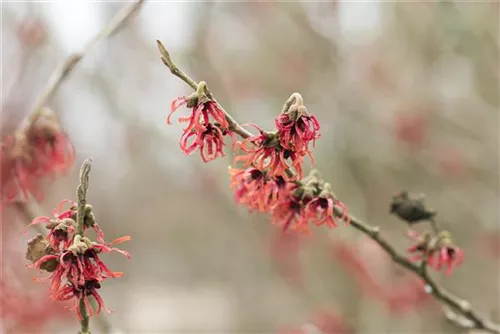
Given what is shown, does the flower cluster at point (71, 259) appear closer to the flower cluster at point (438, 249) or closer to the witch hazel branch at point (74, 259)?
the witch hazel branch at point (74, 259)

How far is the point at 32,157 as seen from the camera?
58.7 inches

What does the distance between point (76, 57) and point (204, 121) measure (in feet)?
1.50

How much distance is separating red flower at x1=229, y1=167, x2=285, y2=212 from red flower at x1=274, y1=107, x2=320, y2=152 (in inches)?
5.3

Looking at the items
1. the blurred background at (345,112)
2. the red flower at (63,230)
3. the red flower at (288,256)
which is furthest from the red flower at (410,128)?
the red flower at (63,230)

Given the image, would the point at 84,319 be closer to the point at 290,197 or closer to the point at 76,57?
the point at 290,197

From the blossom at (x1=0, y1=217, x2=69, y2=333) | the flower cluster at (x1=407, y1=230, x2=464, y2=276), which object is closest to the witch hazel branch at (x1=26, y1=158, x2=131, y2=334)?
the flower cluster at (x1=407, y1=230, x2=464, y2=276)

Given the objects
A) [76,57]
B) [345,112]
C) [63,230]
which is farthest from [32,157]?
[345,112]

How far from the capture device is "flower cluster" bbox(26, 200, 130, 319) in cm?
96

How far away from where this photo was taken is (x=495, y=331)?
1472 mm

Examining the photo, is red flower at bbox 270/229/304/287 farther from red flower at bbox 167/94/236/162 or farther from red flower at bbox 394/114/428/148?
red flower at bbox 167/94/236/162

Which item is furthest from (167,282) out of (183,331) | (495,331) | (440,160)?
(495,331)

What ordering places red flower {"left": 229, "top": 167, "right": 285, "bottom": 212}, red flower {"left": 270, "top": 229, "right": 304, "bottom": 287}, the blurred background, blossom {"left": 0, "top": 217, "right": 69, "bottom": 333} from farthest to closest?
red flower {"left": 270, "top": 229, "right": 304, "bottom": 287} < the blurred background < blossom {"left": 0, "top": 217, "right": 69, "bottom": 333} < red flower {"left": 229, "top": 167, "right": 285, "bottom": 212}

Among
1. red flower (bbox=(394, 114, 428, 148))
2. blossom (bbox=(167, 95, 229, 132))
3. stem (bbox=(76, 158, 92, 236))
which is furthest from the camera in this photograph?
red flower (bbox=(394, 114, 428, 148))

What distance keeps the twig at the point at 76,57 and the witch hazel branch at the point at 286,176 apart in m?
0.24
